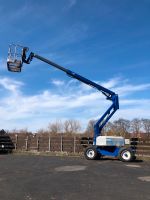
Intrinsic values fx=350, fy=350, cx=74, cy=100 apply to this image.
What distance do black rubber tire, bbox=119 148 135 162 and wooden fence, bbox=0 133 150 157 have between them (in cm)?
417

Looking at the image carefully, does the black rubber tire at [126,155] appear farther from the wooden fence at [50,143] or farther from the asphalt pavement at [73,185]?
the asphalt pavement at [73,185]

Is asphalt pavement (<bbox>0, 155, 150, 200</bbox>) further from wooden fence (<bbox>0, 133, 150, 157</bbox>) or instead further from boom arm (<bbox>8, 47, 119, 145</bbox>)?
wooden fence (<bbox>0, 133, 150, 157</bbox>)

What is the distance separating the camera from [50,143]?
32031mm

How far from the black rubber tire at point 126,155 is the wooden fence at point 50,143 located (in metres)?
4.17

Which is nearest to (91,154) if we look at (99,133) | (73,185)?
(99,133)

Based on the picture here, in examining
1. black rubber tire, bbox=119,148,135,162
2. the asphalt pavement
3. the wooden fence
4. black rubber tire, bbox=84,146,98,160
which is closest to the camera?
the asphalt pavement

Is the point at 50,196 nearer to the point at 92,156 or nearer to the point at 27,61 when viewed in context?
the point at 92,156

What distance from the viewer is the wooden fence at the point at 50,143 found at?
2986 cm

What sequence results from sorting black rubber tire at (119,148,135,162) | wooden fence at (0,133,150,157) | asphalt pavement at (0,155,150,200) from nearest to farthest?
1. asphalt pavement at (0,155,150,200)
2. black rubber tire at (119,148,135,162)
3. wooden fence at (0,133,150,157)

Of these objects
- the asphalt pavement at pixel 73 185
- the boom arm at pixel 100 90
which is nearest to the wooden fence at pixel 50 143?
the boom arm at pixel 100 90

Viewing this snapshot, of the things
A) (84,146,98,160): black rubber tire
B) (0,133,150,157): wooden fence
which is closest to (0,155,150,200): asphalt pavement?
(84,146,98,160): black rubber tire

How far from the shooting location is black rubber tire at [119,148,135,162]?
70.3 feet

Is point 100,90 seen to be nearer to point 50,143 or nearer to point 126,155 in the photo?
point 126,155

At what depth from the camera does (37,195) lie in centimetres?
1013
